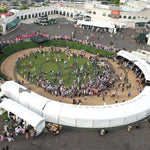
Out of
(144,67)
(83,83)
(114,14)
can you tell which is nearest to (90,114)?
(83,83)

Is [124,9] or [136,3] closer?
[124,9]

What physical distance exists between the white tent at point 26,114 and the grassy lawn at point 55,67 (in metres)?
10.8

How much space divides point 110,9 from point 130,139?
54.7 meters

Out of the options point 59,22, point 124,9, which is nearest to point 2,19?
point 59,22

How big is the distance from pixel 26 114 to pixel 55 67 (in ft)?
62.1

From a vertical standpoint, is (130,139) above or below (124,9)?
below

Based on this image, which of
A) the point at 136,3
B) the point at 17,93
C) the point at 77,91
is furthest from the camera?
the point at 136,3

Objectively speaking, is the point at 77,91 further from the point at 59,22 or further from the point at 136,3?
the point at 136,3

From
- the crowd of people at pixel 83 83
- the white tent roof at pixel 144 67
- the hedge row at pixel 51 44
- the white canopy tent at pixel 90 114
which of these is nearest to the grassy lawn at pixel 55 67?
the crowd of people at pixel 83 83

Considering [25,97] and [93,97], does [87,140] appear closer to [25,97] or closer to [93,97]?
[25,97]

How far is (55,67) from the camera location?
1651 inches

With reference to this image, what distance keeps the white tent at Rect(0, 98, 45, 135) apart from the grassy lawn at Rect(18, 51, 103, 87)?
35.6 feet

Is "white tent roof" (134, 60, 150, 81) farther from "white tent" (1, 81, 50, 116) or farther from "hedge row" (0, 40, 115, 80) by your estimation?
"white tent" (1, 81, 50, 116)

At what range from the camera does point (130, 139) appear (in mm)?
23859
